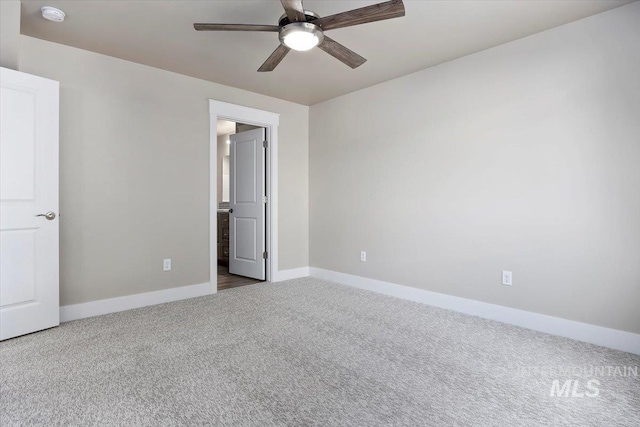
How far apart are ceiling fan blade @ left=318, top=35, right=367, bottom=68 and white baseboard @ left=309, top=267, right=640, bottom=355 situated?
2.38 meters

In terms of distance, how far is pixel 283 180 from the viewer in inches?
184

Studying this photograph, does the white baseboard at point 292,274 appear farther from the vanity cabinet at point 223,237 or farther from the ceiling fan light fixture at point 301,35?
the ceiling fan light fixture at point 301,35

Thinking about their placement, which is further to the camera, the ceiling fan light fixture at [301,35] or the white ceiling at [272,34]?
the white ceiling at [272,34]

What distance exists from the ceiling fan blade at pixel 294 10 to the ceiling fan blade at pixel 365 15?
10 centimetres

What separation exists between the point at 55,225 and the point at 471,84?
→ 3818mm

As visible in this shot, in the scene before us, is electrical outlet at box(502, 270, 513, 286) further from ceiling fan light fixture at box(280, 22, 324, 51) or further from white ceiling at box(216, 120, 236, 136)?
white ceiling at box(216, 120, 236, 136)

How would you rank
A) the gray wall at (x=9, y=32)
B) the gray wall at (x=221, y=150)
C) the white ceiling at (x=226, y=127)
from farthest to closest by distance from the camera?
the gray wall at (x=221, y=150), the white ceiling at (x=226, y=127), the gray wall at (x=9, y=32)

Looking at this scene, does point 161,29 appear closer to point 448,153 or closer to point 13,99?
point 13,99

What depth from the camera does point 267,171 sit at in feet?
15.0

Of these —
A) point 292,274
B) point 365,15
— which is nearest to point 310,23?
point 365,15

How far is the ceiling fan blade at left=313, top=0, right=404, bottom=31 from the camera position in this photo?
6.01ft

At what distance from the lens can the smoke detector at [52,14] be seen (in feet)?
7.95

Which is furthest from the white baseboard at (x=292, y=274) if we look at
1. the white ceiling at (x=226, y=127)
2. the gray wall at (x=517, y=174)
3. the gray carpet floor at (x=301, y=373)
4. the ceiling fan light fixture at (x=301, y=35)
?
the white ceiling at (x=226, y=127)

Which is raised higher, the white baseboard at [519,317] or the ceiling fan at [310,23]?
the ceiling fan at [310,23]
